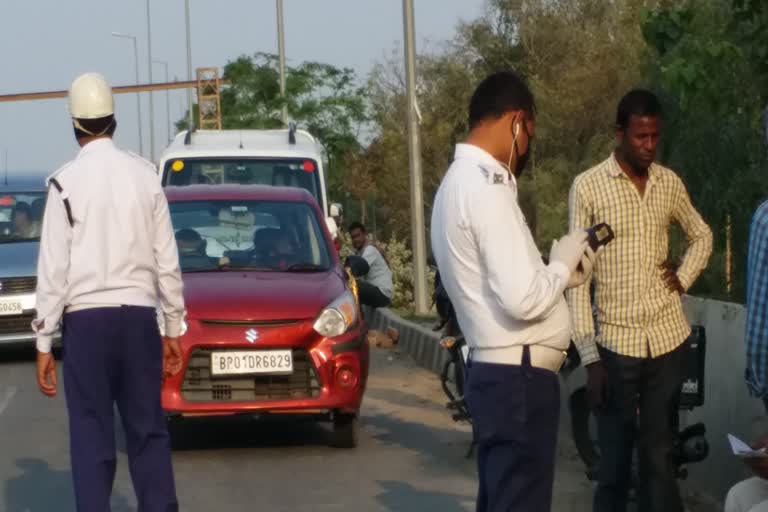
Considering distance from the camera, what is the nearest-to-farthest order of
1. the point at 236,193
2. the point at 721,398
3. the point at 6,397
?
1. the point at 721,398
2. the point at 236,193
3. the point at 6,397

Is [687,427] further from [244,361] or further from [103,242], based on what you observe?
[244,361]

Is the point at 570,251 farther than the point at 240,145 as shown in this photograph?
No

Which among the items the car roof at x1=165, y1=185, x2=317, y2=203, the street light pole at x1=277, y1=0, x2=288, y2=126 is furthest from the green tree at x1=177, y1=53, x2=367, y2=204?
the car roof at x1=165, y1=185, x2=317, y2=203

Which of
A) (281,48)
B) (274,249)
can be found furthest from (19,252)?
(281,48)

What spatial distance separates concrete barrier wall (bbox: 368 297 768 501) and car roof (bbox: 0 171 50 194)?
39.5 feet

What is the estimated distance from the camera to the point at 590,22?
4484 cm

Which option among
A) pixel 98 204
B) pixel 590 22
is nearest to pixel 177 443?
pixel 98 204

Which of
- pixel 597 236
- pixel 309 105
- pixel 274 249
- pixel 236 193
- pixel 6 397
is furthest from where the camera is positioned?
pixel 309 105

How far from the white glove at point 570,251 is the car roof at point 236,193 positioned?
Answer: 22.7 feet

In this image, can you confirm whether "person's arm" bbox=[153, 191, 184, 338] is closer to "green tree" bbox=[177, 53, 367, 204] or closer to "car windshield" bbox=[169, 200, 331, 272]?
"car windshield" bbox=[169, 200, 331, 272]

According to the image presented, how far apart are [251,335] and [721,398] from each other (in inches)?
128

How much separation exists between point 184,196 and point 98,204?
5150 mm

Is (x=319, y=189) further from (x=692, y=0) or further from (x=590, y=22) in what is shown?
(x=590, y=22)

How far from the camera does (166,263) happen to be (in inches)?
265
